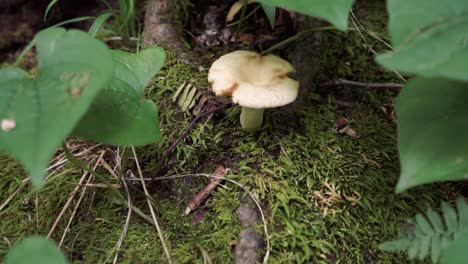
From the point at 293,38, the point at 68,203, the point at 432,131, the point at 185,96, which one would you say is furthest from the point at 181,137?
the point at 432,131

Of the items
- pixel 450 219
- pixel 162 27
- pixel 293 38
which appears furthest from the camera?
pixel 162 27

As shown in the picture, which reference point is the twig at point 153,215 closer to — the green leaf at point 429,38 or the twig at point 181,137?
the twig at point 181,137

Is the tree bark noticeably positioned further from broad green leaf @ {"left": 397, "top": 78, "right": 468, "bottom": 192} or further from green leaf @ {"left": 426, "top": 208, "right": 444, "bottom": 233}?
green leaf @ {"left": 426, "top": 208, "right": 444, "bottom": 233}

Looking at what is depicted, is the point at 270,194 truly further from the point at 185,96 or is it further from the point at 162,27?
the point at 162,27

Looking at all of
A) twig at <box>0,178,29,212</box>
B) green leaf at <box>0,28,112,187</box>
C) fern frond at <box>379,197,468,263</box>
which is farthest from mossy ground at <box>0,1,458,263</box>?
green leaf at <box>0,28,112,187</box>

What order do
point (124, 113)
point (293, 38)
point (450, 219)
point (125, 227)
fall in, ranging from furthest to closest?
point (293, 38)
point (125, 227)
point (124, 113)
point (450, 219)

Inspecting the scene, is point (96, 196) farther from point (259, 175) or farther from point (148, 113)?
point (259, 175)

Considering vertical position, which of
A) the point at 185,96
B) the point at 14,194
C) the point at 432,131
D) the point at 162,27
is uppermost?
the point at 432,131

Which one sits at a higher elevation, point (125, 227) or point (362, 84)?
point (362, 84)
